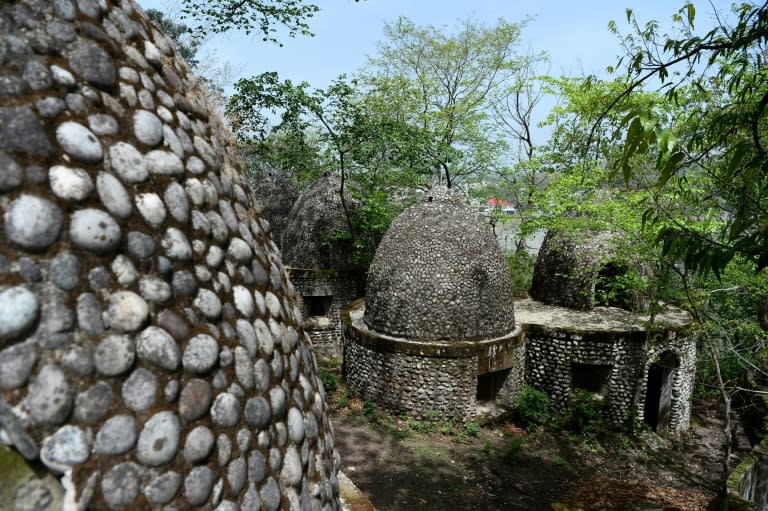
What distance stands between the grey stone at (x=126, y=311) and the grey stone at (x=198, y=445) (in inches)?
13.5

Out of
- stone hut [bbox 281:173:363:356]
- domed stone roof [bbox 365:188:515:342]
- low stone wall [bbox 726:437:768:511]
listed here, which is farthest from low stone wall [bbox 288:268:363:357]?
low stone wall [bbox 726:437:768:511]

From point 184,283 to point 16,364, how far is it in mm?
460

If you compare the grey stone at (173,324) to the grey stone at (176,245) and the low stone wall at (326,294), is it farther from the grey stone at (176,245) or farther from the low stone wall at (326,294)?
the low stone wall at (326,294)

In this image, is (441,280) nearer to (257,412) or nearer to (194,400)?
(257,412)

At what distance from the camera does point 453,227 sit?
11492 mm

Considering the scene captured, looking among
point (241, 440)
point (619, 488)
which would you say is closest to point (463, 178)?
point (619, 488)

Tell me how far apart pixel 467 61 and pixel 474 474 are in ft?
68.7

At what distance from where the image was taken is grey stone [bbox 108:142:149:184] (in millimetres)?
1381

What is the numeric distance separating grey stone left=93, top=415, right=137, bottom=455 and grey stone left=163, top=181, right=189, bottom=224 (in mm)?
580

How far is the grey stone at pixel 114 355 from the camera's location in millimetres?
1240

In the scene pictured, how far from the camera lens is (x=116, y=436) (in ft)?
4.09

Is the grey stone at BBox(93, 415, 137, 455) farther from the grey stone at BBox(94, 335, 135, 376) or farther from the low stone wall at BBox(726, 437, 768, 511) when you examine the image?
the low stone wall at BBox(726, 437, 768, 511)

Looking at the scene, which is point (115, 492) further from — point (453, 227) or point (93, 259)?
point (453, 227)

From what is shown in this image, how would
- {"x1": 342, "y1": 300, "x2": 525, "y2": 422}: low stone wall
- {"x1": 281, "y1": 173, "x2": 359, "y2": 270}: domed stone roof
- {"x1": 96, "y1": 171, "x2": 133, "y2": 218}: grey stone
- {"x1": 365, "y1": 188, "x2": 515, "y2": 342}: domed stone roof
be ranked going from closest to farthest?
{"x1": 96, "y1": 171, "x2": 133, "y2": 218}: grey stone, {"x1": 342, "y1": 300, "x2": 525, "y2": 422}: low stone wall, {"x1": 365, "y1": 188, "x2": 515, "y2": 342}: domed stone roof, {"x1": 281, "y1": 173, "x2": 359, "y2": 270}: domed stone roof
